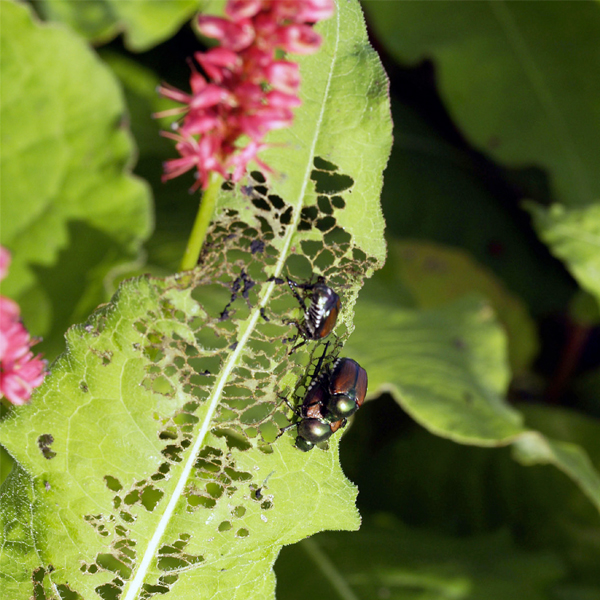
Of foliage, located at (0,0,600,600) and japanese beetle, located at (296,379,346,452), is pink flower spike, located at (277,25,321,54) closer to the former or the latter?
foliage, located at (0,0,600,600)

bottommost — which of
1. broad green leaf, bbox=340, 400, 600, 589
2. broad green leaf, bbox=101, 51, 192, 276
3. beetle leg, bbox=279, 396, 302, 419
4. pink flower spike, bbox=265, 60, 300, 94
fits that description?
broad green leaf, bbox=340, 400, 600, 589

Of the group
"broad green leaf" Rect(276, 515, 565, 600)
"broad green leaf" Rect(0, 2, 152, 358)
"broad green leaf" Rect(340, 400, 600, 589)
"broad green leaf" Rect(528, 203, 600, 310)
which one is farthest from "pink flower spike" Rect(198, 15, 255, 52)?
"broad green leaf" Rect(340, 400, 600, 589)

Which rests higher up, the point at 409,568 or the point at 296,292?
the point at 296,292

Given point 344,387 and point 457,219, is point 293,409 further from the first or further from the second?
point 457,219

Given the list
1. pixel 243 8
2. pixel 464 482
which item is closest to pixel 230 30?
pixel 243 8

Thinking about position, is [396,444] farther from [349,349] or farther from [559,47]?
[559,47]

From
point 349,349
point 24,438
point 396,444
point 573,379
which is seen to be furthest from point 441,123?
point 24,438

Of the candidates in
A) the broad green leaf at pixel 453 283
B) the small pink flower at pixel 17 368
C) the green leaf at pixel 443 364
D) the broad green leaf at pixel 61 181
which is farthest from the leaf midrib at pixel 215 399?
the broad green leaf at pixel 453 283
